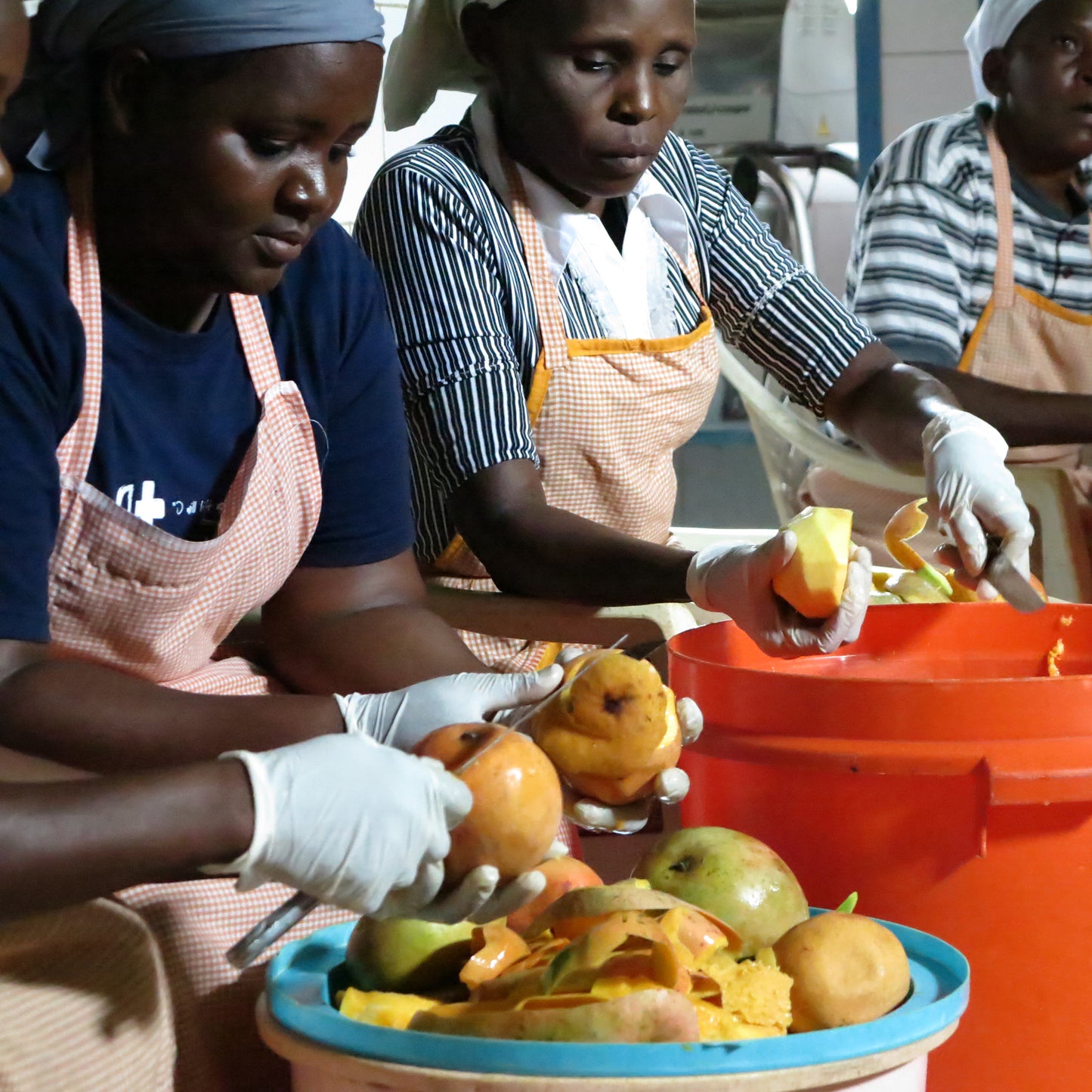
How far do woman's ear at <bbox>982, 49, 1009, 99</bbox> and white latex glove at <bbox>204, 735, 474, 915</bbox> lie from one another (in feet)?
7.20

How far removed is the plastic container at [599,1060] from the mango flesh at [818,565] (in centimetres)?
51

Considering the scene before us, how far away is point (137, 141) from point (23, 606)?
1.32 ft

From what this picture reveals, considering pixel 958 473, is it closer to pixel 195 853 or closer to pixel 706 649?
pixel 706 649

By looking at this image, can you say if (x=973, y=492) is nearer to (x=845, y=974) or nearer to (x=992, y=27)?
(x=845, y=974)

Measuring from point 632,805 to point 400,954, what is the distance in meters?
0.27

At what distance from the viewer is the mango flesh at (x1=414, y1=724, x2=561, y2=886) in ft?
3.28

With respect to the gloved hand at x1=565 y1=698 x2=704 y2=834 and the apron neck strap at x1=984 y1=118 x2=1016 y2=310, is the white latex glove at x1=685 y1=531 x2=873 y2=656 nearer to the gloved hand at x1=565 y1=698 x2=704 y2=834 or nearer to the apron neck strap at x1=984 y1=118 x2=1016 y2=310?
the gloved hand at x1=565 y1=698 x2=704 y2=834

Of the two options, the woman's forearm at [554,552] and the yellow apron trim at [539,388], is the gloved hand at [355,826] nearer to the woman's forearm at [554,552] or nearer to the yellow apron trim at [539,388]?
the woman's forearm at [554,552]

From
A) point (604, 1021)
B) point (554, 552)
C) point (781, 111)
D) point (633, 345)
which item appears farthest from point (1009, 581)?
point (781, 111)

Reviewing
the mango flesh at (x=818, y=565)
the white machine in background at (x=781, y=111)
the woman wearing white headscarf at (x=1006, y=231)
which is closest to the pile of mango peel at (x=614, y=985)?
the mango flesh at (x=818, y=565)

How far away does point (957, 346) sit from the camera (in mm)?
2613

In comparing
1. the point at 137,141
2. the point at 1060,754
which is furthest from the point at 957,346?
the point at 137,141

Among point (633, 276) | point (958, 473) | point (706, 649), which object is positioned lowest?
point (706, 649)

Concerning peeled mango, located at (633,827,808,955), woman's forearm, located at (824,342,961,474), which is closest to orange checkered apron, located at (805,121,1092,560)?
woman's forearm, located at (824,342,961,474)
